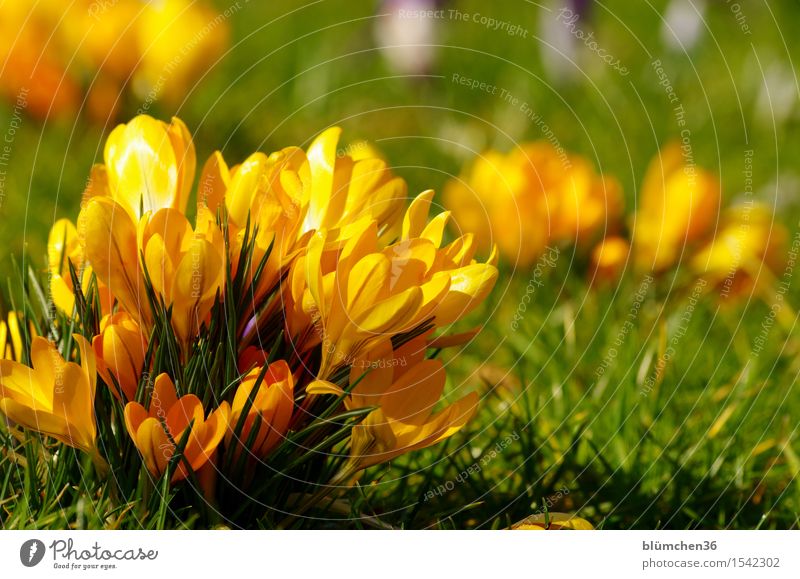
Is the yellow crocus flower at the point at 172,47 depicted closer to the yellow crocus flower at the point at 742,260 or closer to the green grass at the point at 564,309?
the green grass at the point at 564,309

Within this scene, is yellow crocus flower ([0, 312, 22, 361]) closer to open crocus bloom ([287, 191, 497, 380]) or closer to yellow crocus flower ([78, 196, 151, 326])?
yellow crocus flower ([78, 196, 151, 326])

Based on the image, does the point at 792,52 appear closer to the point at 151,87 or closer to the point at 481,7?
the point at 481,7

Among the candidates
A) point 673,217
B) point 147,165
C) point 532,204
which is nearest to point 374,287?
point 147,165

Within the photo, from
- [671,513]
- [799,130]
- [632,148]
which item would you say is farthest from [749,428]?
[799,130]

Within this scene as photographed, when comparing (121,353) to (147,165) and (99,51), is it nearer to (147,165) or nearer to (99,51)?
(147,165)

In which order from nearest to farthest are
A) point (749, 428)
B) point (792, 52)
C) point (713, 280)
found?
point (749, 428) < point (713, 280) < point (792, 52)

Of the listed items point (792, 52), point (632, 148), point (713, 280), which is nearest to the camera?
point (713, 280)
